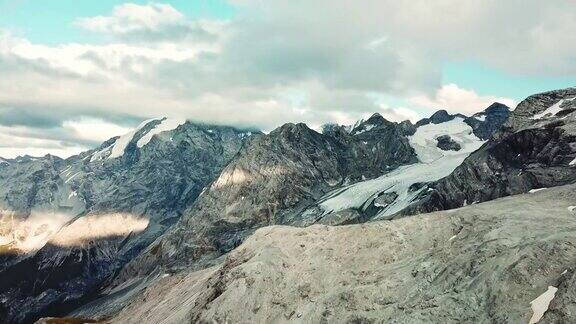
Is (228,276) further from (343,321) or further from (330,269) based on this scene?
(343,321)

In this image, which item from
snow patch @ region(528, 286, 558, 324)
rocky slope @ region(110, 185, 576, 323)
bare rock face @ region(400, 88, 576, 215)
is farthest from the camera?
bare rock face @ region(400, 88, 576, 215)

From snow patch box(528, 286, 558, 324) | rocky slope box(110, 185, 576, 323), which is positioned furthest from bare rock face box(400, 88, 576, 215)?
snow patch box(528, 286, 558, 324)

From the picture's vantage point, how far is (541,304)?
38.2m

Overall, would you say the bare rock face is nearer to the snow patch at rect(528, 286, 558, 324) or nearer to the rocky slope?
the rocky slope

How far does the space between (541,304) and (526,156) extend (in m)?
118

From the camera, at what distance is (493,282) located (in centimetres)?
4281

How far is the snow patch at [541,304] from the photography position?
122 feet

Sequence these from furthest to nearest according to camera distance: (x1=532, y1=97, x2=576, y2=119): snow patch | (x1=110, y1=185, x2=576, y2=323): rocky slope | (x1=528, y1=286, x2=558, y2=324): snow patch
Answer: (x1=532, y1=97, x2=576, y2=119): snow patch < (x1=110, y1=185, x2=576, y2=323): rocky slope < (x1=528, y1=286, x2=558, y2=324): snow patch

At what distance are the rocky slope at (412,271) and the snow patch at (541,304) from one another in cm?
23

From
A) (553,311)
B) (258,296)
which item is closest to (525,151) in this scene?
(258,296)

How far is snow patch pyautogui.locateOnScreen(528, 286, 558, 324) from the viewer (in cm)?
3719

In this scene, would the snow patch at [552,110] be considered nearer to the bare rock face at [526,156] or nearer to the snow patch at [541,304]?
the bare rock face at [526,156]

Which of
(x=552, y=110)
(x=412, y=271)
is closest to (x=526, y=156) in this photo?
(x=552, y=110)

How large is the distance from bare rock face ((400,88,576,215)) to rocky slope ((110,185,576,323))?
2684 inches
